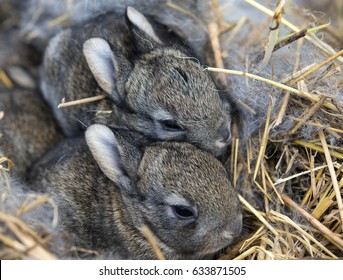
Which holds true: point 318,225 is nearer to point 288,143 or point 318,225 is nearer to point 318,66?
point 288,143

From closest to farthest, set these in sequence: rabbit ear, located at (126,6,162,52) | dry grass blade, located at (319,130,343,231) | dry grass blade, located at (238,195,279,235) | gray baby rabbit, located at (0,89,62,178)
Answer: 1. dry grass blade, located at (319,130,343,231)
2. dry grass blade, located at (238,195,279,235)
3. rabbit ear, located at (126,6,162,52)
4. gray baby rabbit, located at (0,89,62,178)

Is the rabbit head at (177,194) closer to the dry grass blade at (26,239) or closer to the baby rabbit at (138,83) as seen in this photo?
the baby rabbit at (138,83)

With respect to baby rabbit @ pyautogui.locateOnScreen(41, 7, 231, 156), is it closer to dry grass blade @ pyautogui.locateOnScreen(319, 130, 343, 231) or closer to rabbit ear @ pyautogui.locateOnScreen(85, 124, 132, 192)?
rabbit ear @ pyautogui.locateOnScreen(85, 124, 132, 192)

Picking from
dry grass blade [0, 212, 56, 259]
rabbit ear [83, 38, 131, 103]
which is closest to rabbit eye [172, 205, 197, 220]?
dry grass blade [0, 212, 56, 259]

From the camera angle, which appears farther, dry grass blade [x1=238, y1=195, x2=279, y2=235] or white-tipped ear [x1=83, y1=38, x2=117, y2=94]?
white-tipped ear [x1=83, y1=38, x2=117, y2=94]

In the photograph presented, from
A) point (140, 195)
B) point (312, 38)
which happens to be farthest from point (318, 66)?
point (140, 195)

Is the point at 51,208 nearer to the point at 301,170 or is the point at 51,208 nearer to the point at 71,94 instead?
the point at 71,94

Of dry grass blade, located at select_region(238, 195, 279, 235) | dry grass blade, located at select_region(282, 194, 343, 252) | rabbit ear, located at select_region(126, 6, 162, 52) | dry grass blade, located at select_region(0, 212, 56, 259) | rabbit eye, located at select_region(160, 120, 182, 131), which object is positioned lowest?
dry grass blade, located at select_region(0, 212, 56, 259)
